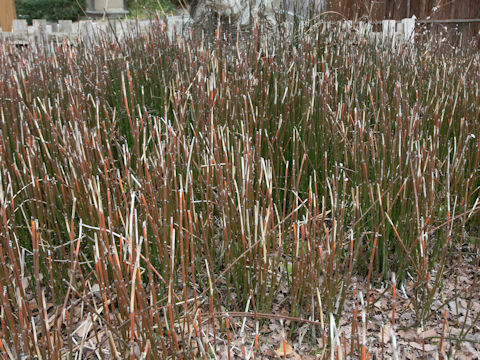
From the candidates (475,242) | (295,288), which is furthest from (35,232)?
(475,242)

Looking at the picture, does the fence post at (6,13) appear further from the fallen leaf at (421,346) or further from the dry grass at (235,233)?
the fallen leaf at (421,346)

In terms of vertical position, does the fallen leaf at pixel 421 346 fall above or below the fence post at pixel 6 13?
below

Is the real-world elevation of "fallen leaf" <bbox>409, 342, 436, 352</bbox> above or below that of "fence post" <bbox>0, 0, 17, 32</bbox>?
below

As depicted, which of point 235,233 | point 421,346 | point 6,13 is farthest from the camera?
point 6,13

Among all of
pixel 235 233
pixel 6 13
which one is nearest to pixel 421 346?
pixel 235 233

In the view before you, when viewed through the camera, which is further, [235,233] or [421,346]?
[235,233]

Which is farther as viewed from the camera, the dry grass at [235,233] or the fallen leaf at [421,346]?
the fallen leaf at [421,346]

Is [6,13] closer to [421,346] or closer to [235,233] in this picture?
[235,233]

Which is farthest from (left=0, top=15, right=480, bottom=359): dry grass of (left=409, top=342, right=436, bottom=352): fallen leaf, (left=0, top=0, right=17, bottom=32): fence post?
(left=0, top=0, right=17, bottom=32): fence post

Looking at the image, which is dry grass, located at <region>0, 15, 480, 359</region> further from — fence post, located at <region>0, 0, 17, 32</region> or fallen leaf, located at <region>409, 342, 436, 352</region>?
fence post, located at <region>0, 0, 17, 32</region>

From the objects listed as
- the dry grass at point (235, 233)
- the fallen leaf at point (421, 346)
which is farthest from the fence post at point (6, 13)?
the fallen leaf at point (421, 346)

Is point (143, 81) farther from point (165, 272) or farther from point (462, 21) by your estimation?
point (462, 21)

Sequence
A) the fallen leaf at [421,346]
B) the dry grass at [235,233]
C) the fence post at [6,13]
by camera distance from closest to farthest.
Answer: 1. the dry grass at [235,233]
2. the fallen leaf at [421,346]
3. the fence post at [6,13]

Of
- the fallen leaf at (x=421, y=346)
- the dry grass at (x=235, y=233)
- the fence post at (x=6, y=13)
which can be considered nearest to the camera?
the dry grass at (x=235, y=233)
